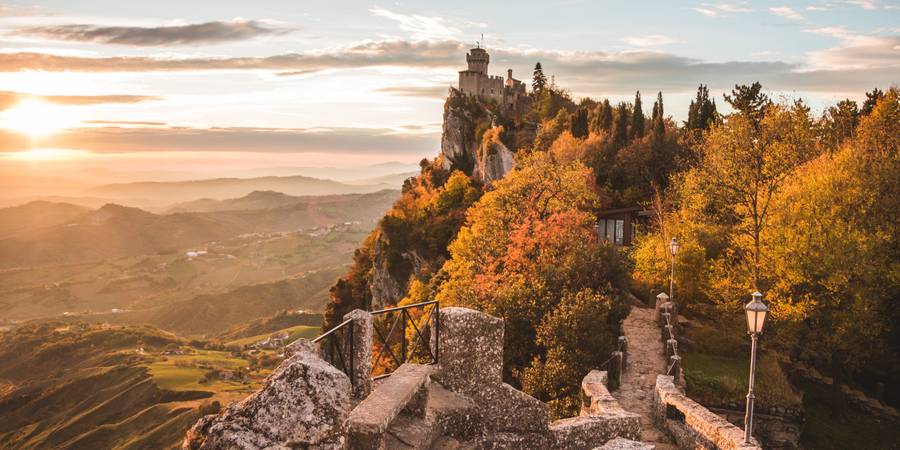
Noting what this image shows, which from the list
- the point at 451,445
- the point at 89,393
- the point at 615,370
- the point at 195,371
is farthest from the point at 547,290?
the point at 89,393

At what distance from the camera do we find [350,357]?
26.2ft

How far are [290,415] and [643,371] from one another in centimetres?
1968

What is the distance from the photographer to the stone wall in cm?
1285

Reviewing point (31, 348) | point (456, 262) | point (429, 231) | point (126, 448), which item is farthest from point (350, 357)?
point (31, 348)

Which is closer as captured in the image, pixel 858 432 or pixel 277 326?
pixel 858 432

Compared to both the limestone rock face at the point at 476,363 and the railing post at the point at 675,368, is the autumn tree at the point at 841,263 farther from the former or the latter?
the limestone rock face at the point at 476,363

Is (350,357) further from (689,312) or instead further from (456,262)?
(456,262)

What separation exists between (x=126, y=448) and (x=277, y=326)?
86729 millimetres

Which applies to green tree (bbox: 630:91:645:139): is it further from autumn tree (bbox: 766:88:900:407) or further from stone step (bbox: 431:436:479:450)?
stone step (bbox: 431:436:479:450)

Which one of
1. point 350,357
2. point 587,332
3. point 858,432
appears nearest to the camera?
point 350,357

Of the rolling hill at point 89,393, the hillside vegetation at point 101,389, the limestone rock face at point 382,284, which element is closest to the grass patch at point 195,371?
the hillside vegetation at point 101,389

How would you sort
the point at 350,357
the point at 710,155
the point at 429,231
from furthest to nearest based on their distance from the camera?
the point at 429,231, the point at 710,155, the point at 350,357

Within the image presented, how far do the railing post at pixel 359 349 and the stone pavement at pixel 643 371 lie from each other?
10474 millimetres

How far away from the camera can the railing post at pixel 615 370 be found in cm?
1961
